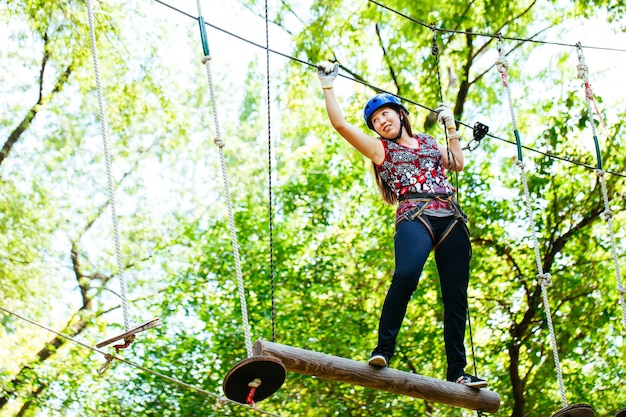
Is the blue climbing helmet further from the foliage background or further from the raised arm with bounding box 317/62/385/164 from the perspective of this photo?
the foliage background

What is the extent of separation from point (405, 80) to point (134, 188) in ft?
14.4

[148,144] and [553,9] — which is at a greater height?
[553,9]

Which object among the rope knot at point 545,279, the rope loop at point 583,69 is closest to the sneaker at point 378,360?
the rope knot at point 545,279

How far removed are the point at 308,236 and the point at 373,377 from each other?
5332 mm

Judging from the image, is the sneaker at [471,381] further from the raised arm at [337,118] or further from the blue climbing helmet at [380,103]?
the blue climbing helmet at [380,103]

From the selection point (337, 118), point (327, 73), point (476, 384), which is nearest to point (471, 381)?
point (476, 384)

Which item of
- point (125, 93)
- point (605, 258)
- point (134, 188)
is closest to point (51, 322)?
point (134, 188)

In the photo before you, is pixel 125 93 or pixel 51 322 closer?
pixel 125 93

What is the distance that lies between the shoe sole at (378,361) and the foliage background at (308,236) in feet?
12.1

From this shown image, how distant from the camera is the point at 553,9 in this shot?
9062 millimetres

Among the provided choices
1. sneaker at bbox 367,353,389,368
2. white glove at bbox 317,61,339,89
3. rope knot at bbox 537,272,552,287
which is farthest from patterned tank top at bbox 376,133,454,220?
rope knot at bbox 537,272,552,287

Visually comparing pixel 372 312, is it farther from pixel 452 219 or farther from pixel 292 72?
pixel 452 219

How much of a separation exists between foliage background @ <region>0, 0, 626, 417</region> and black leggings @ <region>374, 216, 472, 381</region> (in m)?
3.30

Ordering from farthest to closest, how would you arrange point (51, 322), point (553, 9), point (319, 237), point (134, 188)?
1. point (134, 188)
2. point (51, 322)
3. point (553, 9)
4. point (319, 237)
